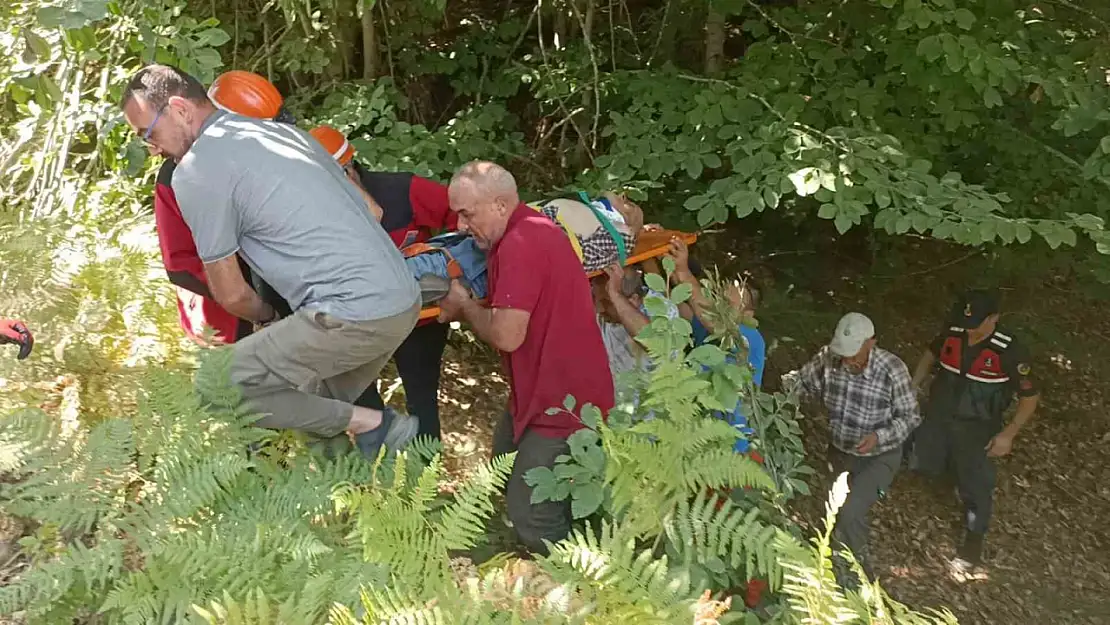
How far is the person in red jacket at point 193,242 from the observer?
2.66m

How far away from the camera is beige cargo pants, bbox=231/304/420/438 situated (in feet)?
8.01

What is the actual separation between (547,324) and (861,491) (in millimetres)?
2530

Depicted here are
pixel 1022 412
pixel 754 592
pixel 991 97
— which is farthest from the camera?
pixel 1022 412

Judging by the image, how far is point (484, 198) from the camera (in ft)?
8.89

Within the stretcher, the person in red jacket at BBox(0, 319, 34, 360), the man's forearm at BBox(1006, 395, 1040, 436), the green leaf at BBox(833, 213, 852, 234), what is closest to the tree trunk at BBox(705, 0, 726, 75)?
the stretcher

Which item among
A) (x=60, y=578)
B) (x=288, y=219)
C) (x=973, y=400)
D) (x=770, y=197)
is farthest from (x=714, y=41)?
(x=60, y=578)

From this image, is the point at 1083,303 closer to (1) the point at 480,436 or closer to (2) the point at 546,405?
(1) the point at 480,436

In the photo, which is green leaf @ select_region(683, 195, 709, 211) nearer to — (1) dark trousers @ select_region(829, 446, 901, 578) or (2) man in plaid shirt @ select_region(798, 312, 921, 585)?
(2) man in plaid shirt @ select_region(798, 312, 921, 585)

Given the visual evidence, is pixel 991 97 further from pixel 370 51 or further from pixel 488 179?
pixel 370 51

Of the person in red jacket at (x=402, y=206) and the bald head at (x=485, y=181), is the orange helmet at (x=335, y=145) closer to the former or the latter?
the person in red jacket at (x=402, y=206)

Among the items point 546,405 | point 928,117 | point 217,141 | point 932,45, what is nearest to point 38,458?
point 217,141

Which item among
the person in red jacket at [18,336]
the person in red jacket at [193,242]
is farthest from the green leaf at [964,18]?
the person in red jacket at [18,336]

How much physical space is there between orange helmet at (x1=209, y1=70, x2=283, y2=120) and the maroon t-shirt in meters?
0.99

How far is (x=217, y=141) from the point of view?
7.54 ft
